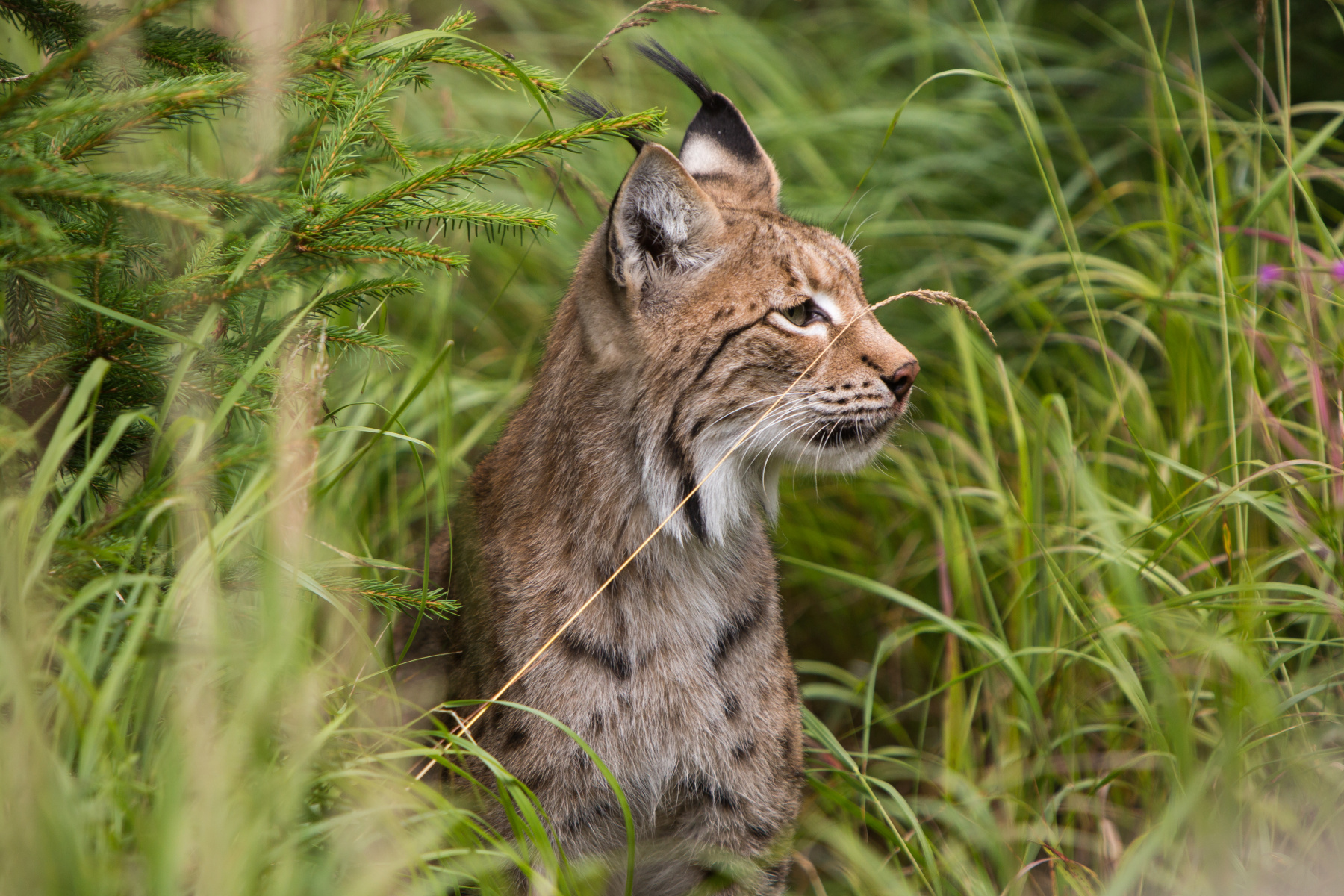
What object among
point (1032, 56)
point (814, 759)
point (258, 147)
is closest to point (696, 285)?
point (258, 147)

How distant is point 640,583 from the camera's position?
293 centimetres

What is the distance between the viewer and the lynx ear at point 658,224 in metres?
2.72

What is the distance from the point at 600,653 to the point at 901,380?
1110mm

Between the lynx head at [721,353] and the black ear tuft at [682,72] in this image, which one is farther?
the black ear tuft at [682,72]

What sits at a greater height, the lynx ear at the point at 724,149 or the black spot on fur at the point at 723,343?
the lynx ear at the point at 724,149

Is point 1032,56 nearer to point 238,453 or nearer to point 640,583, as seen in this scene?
point 640,583

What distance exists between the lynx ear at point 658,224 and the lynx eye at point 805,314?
0.28m

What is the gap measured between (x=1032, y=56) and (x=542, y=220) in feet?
13.9

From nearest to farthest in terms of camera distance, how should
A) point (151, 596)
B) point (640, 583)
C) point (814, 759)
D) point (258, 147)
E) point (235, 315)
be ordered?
point (151, 596) < point (235, 315) < point (258, 147) < point (640, 583) < point (814, 759)

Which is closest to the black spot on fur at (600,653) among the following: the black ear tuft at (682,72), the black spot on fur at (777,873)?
the black spot on fur at (777,873)

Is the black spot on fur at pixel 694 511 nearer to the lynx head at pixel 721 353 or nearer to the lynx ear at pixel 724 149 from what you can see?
the lynx head at pixel 721 353

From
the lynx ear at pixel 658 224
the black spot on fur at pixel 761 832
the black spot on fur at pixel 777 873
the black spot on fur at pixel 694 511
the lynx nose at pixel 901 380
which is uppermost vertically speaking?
the lynx ear at pixel 658 224

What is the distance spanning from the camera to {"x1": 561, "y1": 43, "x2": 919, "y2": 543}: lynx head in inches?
113

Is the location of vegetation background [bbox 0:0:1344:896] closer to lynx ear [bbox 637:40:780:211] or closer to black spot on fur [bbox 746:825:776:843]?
black spot on fur [bbox 746:825:776:843]
